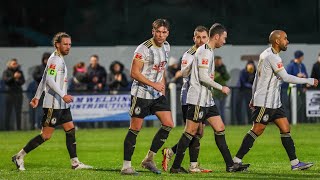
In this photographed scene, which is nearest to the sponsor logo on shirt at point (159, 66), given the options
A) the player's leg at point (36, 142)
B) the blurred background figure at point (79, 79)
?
the player's leg at point (36, 142)

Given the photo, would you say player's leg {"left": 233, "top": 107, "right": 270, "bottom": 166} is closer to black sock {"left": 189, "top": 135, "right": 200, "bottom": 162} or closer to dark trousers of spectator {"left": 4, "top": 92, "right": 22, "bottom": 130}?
black sock {"left": 189, "top": 135, "right": 200, "bottom": 162}

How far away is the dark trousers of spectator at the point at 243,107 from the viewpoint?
29.0 m

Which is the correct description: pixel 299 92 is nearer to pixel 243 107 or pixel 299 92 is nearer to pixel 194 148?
Answer: pixel 243 107

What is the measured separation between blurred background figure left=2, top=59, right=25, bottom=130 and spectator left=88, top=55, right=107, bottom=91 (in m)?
1.84

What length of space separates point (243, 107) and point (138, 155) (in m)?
9.20

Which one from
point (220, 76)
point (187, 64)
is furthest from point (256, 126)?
point (220, 76)

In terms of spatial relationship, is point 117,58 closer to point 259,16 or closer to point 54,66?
point 259,16

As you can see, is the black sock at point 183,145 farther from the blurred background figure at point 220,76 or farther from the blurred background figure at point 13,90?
the blurred background figure at point 220,76

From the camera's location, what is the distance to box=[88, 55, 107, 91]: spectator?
28641 mm

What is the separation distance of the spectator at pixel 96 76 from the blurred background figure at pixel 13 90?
1836 mm

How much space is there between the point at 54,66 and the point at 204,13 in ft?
43.7

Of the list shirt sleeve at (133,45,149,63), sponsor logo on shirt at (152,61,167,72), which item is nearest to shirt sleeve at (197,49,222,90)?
sponsor logo on shirt at (152,61,167,72)

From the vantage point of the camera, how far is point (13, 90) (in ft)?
90.9

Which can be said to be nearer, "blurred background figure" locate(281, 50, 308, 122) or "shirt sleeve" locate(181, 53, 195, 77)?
"shirt sleeve" locate(181, 53, 195, 77)
